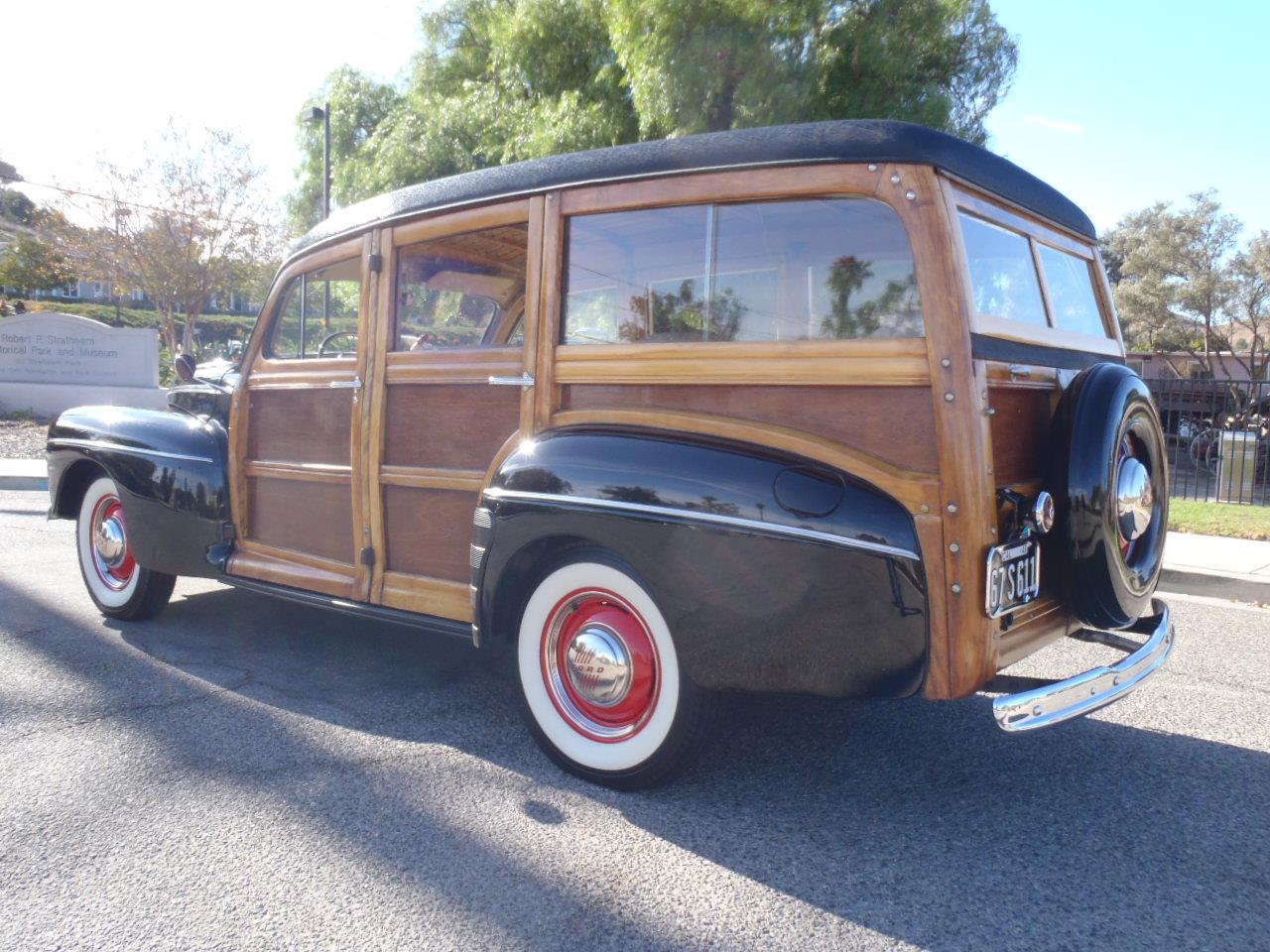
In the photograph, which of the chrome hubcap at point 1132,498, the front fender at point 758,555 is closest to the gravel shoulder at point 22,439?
the front fender at point 758,555

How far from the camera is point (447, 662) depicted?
14.7 feet

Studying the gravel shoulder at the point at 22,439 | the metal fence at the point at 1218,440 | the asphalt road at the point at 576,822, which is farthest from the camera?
the gravel shoulder at the point at 22,439

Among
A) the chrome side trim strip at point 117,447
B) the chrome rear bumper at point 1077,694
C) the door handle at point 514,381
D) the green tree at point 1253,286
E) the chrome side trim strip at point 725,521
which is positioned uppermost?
the green tree at point 1253,286

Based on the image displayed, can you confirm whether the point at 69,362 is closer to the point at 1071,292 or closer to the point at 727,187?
the point at 727,187

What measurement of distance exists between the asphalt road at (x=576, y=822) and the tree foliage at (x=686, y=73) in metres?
9.02

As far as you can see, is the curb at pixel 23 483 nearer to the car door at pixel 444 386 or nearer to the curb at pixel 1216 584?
the car door at pixel 444 386

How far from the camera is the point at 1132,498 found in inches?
119

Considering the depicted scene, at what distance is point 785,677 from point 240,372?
10.4 ft

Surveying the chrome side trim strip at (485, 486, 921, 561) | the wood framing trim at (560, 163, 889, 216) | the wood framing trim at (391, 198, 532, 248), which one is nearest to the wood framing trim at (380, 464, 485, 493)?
the chrome side trim strip at (485, 486, 921, 561)

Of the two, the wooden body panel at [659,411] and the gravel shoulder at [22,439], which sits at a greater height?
the wooden body panel at [659,411]

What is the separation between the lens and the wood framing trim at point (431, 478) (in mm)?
3570

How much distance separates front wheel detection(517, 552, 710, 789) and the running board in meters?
0.39

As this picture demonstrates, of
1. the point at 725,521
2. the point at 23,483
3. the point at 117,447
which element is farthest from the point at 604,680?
the point at 23,483

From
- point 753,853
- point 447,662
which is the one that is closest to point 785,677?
point 753,853
